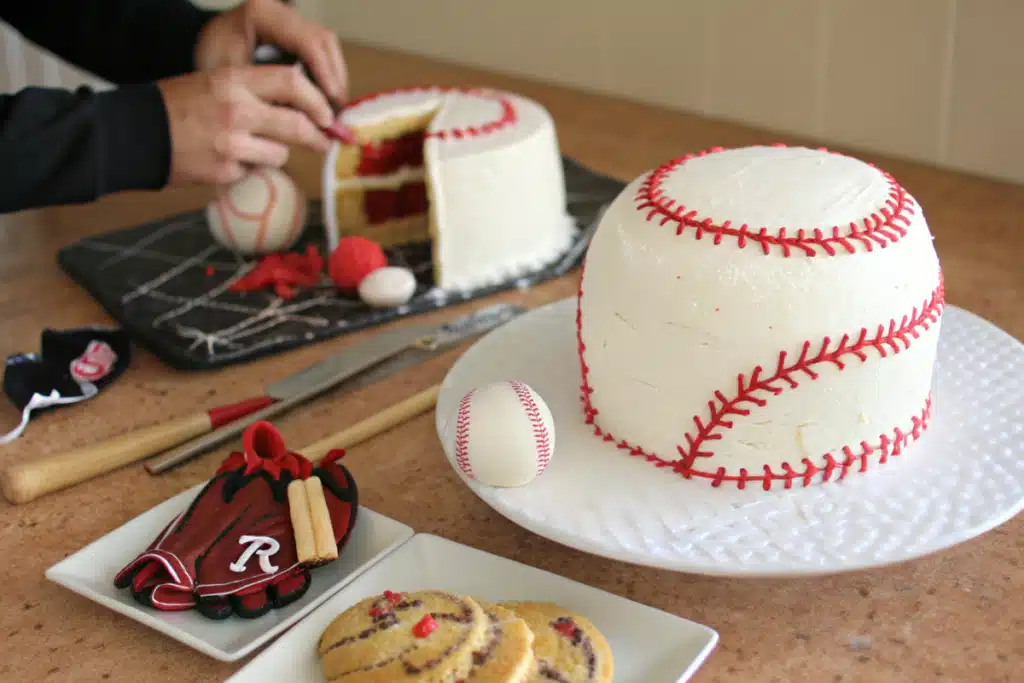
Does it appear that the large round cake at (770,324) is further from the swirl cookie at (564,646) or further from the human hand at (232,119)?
the human hand at (232,119)

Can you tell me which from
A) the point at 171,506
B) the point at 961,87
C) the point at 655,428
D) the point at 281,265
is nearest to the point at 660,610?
the point at 655,428

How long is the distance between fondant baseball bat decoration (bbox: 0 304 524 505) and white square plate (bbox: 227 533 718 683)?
0.33m

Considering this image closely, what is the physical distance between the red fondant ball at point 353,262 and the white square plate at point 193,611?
0.49 meters

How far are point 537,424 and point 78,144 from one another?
2.73ft

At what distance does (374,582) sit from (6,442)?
53cm

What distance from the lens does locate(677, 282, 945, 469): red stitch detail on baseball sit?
2.86 ft

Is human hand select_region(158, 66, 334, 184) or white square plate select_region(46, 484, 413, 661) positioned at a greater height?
human hand select_region(158, 66, 334, 184)

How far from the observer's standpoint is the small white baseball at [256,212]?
152 centimetres

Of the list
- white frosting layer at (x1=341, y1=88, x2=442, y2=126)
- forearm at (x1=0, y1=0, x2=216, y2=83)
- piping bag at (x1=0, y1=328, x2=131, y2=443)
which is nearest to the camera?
piping bag at (x1=0, y1=328, x2=131, y2=443)

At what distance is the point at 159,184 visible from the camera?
1462mm

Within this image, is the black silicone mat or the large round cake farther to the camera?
the black silicone mat

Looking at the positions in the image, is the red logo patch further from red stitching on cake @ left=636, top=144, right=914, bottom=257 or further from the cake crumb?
the cake crumb

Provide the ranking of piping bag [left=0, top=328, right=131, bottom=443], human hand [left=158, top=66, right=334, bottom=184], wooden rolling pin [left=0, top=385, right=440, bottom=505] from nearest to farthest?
wooden rolling pin [left=0, top=385, right=440, bottom=505] → piping bag [left=0, top=328, right=131, bottom=443] → human hand [left=158, top=66, right=334, bottom=184]

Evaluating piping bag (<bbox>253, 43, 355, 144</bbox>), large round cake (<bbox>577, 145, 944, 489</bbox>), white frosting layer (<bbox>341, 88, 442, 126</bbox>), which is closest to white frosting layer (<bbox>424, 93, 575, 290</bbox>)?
white frosting layer (<bbox>341, 88, 442, 126</bbox>)
